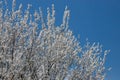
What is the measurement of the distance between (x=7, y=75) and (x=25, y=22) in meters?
2.42

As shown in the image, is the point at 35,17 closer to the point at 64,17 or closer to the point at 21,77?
the point at 64,17

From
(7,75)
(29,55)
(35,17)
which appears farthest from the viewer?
(35,17)

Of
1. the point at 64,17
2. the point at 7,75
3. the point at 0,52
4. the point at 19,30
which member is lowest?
the point at 7,75

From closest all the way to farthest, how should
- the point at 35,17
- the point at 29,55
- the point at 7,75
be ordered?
the point at 7,75, the point at 29,55, the point at 35,17

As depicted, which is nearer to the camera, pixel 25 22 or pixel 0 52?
pixel 0 52

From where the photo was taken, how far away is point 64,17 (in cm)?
1452

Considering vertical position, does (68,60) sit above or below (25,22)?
below

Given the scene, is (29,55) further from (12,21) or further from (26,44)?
→ (12,21)

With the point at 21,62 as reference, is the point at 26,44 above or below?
above

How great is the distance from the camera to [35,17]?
1413cm

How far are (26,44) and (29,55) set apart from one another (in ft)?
1.47

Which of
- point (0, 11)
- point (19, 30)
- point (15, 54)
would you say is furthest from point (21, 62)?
point (0, 11)

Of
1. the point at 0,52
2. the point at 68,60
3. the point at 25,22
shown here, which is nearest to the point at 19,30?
the point at 25,22

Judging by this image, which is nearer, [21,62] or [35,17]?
[21,62]
